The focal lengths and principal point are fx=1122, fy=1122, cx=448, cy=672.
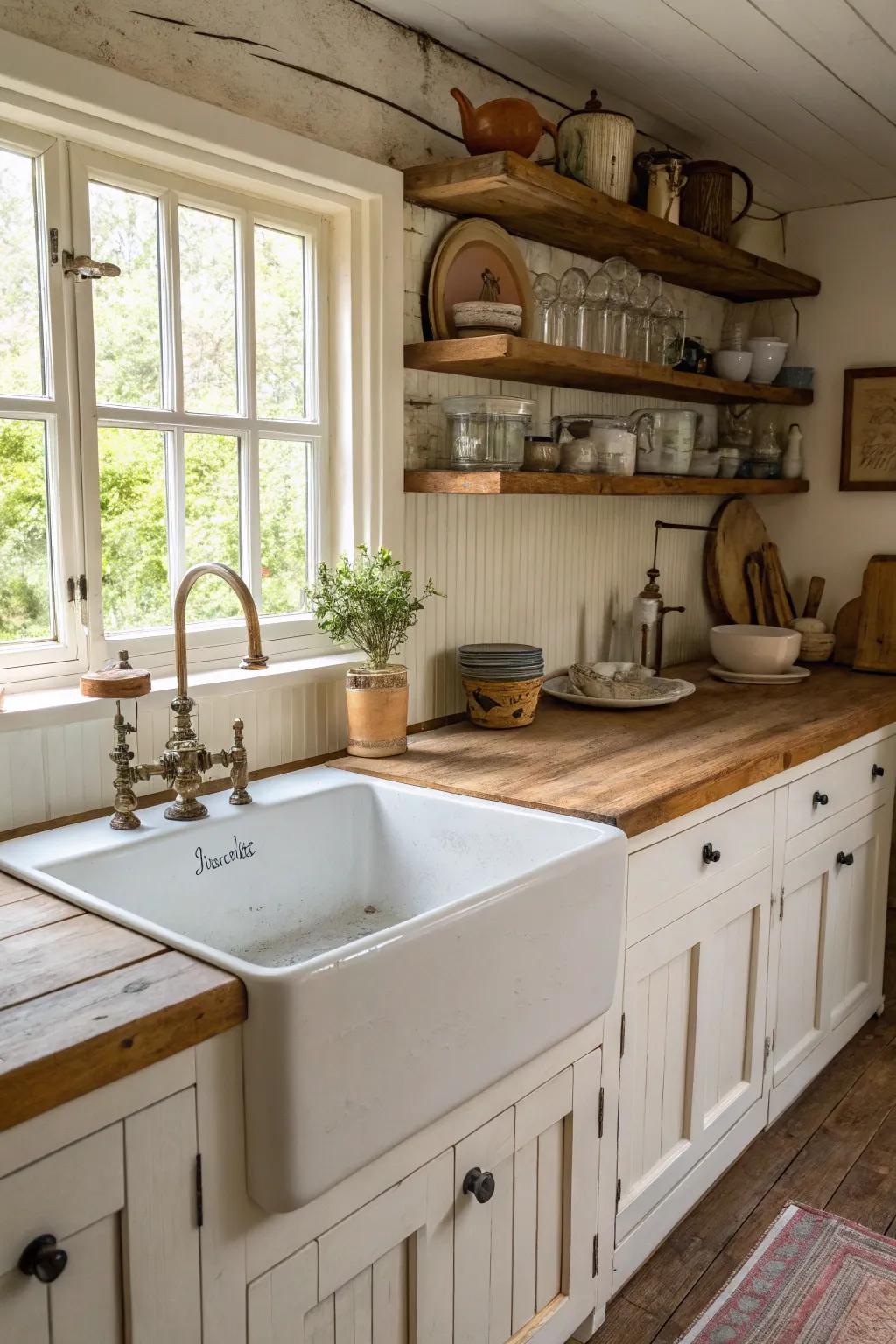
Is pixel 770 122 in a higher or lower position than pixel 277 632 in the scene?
higher

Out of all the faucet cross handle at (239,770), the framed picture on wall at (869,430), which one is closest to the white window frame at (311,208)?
the faucet cross handle at (239,770)

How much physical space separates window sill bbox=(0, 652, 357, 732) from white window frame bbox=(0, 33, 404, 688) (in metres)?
0.03

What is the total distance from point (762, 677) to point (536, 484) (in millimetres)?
1105

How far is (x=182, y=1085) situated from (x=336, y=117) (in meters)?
1.75

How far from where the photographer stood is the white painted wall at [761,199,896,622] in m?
3.31

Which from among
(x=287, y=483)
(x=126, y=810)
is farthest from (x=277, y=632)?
(x=126, y=810)

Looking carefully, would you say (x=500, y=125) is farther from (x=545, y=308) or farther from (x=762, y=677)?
(x=762, y=677)

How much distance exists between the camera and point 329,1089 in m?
1.21

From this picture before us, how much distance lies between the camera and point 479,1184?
1514mm

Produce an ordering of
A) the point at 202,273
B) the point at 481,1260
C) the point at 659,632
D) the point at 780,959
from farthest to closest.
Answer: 1. the point at 659,632
2. the point at 780,959
3. the point at 202,273
4. the point at 481,1260

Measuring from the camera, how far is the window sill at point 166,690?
170cm

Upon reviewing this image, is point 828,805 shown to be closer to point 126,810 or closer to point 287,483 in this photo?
point 287,483

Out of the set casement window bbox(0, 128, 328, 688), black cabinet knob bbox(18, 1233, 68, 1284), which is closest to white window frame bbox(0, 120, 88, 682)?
casement window bbox(0, 128, 328, 688)

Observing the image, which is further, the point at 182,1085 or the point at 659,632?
the point at 659,632
